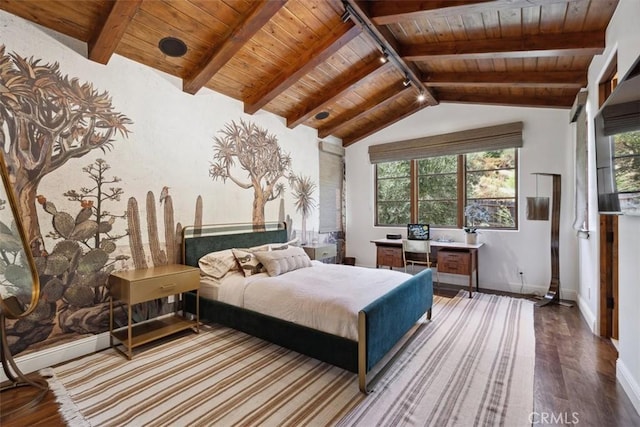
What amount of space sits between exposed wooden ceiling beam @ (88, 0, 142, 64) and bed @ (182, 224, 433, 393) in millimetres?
1870

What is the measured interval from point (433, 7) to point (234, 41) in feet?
6.00

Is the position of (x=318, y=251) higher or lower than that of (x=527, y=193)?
lower

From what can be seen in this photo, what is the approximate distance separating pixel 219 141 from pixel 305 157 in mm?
1794

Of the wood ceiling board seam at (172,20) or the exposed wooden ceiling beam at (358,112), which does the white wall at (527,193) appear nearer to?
the exposed wooden ceiling beam at (358,112)

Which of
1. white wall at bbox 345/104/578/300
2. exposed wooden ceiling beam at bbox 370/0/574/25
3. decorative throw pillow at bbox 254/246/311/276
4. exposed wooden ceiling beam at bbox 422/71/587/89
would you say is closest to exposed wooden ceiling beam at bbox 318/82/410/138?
exposed wooden ceiling beam at bbox 422/71/587/89

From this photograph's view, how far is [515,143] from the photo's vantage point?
4.49 m

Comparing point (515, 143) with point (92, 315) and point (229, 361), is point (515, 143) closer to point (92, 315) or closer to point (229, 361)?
point (229, 361)

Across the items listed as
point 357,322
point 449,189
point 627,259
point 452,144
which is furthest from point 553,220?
point 357,322

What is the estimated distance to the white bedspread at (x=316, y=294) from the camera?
Answer: 2.31 meters

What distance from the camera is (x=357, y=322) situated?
2164 millimetres

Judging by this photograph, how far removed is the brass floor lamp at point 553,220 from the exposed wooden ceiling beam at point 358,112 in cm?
240

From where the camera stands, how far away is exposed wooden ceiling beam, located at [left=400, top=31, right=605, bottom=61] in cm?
278

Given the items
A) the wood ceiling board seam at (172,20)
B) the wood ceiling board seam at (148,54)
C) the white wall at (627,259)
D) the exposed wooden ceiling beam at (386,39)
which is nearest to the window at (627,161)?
the white wall at (627,259)

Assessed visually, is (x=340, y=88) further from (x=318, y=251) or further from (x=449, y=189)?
(x=449, y=189)
